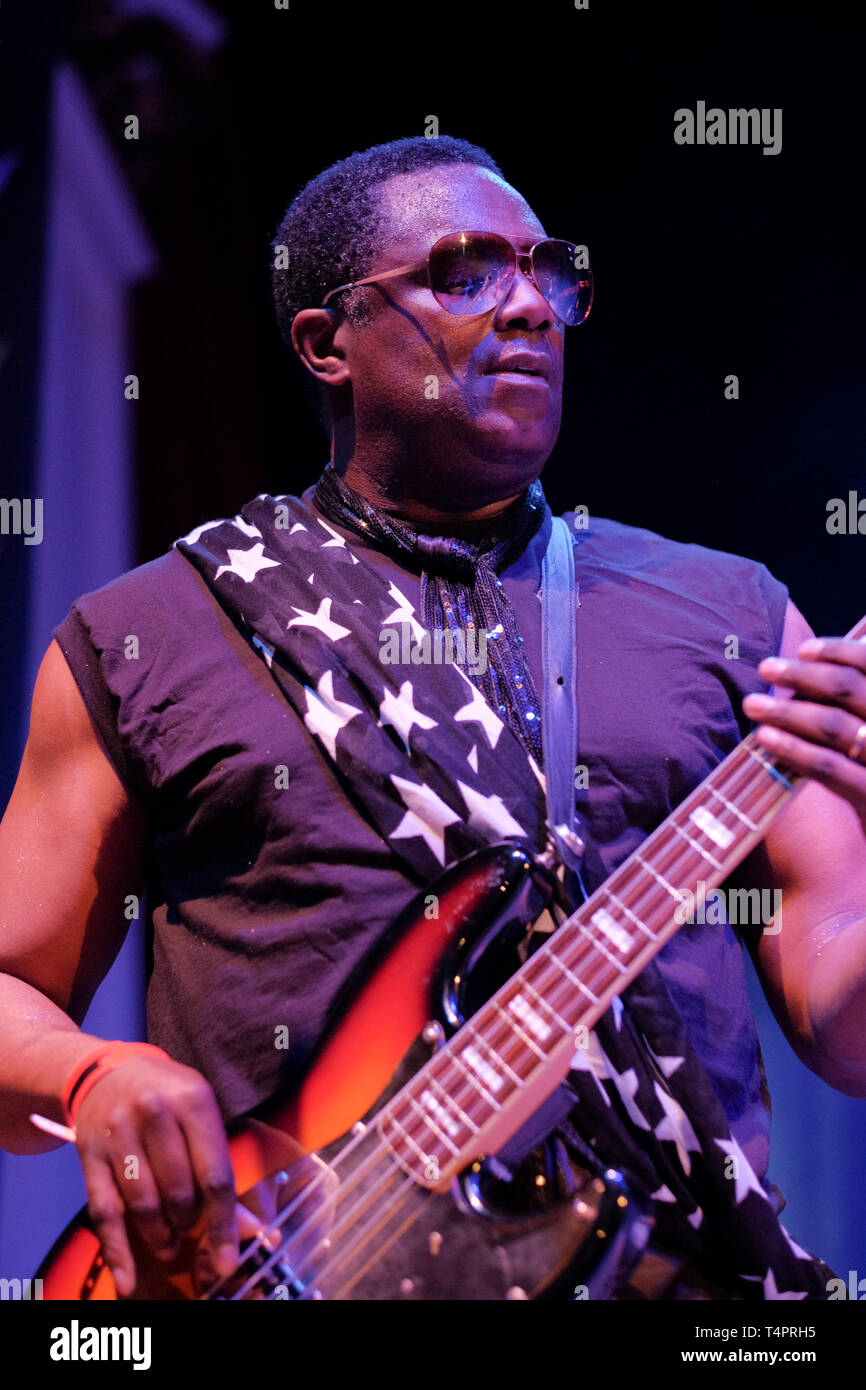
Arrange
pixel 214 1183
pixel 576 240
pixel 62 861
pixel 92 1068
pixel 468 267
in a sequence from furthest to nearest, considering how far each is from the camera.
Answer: pixel 576 240 < pixel 468 267 < pixel 62 861 < pixel 92 1068 < pixel 214 1183

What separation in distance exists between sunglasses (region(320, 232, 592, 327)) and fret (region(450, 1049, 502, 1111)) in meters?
0.95

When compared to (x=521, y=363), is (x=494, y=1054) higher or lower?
lower

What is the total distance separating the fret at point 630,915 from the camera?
3.93 feet

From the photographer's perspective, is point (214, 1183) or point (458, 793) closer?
point (214, 1183)

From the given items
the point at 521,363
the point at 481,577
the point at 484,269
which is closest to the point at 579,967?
the point at 481,577

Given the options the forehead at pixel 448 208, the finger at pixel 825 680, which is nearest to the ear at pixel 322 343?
the forehead at pixel 448 208

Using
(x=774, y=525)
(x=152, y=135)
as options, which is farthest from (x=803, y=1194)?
(x=152, y=135)

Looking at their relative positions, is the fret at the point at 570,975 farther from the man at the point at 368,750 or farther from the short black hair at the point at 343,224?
the short black hair at the point at 343,224

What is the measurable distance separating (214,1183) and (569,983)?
1.27ft

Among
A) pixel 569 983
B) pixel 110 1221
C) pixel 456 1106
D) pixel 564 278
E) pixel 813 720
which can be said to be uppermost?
pixel 564 278

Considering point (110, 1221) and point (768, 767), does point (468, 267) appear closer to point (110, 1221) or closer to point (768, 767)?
point (768, 767)

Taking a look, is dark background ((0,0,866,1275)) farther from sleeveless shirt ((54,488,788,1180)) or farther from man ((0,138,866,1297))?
sleeveless shirt ((54,488,788,1180))

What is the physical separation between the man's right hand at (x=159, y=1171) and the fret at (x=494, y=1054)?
26 centimetres

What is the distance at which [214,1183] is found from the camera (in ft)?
3.79
